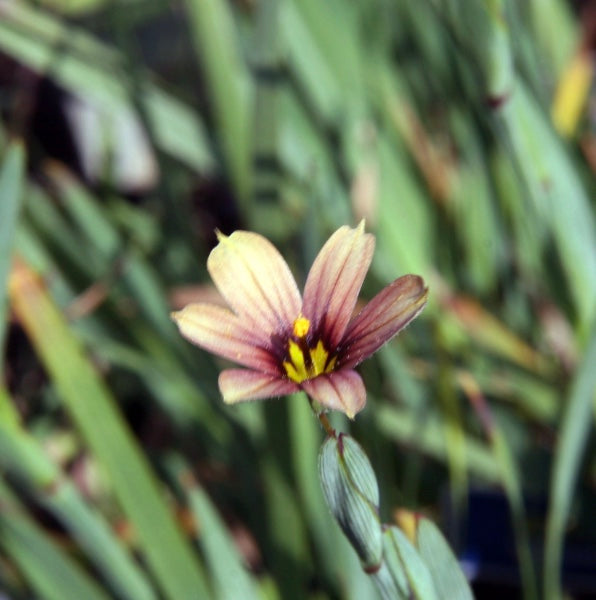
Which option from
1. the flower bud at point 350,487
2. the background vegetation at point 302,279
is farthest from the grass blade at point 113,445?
the flower bud at point 350,487

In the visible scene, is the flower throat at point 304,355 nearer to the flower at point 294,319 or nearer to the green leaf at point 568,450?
the flower at point 294,319

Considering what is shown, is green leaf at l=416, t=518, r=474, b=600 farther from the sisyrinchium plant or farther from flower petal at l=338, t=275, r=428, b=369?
flower petal at l=338, t=275, r=428, b=369

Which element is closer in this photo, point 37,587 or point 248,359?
point 248,359

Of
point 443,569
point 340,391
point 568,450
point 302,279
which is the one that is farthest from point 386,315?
point 302,279

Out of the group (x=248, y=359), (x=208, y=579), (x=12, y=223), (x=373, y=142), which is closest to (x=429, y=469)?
(x=208, y=579)

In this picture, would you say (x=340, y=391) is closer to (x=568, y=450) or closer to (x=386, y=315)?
(x=386, y=315)

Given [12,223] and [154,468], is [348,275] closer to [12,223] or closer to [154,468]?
[12,223]

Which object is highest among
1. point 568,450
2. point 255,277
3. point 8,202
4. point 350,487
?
point 8,202
